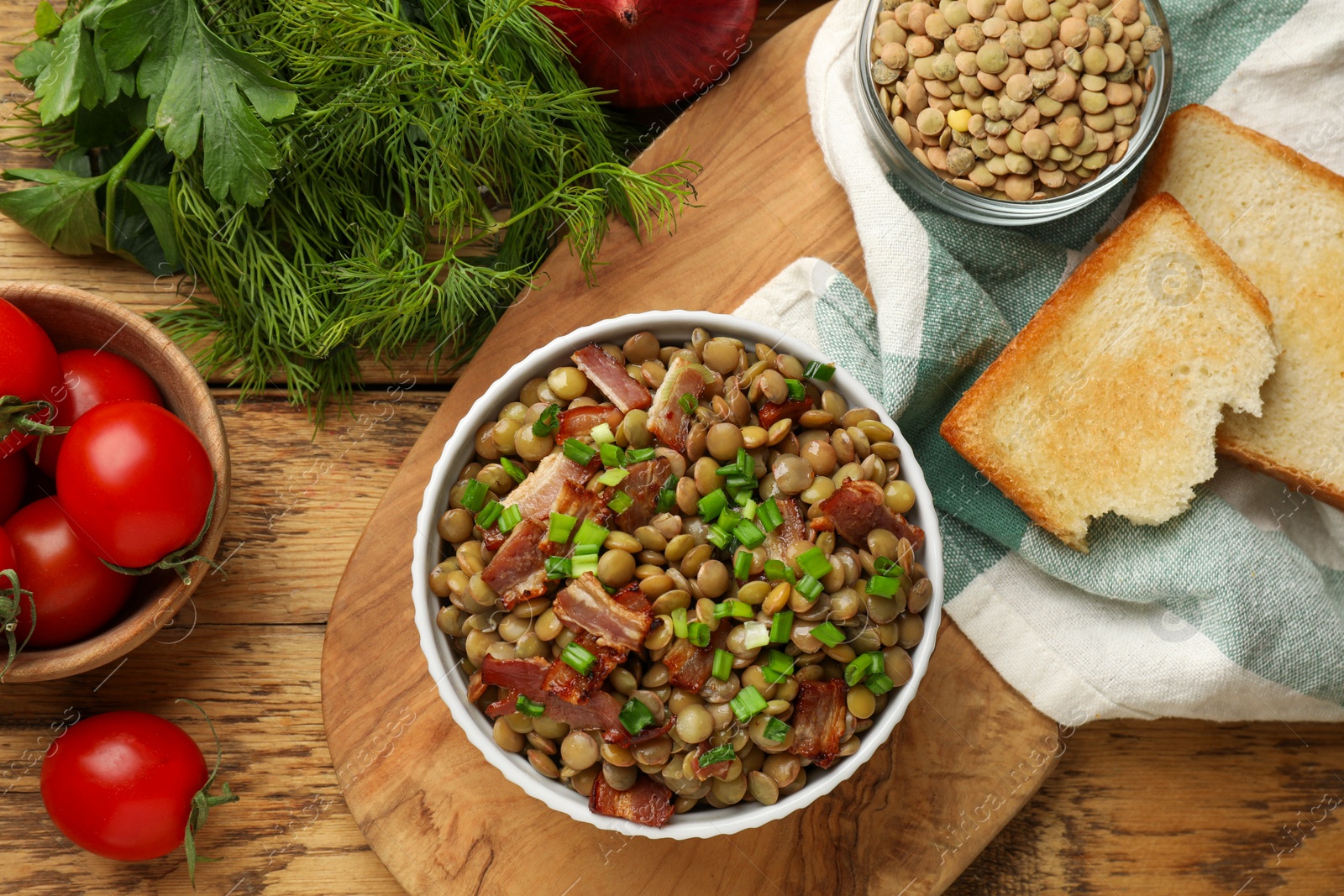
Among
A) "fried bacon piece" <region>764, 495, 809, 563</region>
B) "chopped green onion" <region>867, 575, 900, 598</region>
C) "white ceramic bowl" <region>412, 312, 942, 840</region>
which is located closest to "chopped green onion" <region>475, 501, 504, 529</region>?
"white ceramic bowl" <region>412, 312, 942, 840</region>

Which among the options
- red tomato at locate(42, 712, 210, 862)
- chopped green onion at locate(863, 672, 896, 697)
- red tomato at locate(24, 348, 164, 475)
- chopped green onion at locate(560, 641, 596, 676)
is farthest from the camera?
red tomato at locate(42, 712, 210, 862)

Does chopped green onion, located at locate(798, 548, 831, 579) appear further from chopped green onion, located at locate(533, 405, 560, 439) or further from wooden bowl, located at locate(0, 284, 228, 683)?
wooden bowl, located at locate(0, 284, 228, 683)

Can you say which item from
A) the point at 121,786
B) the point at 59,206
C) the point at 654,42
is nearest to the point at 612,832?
the point at 121,786

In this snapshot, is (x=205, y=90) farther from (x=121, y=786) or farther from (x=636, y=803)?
(x=636, y=803)

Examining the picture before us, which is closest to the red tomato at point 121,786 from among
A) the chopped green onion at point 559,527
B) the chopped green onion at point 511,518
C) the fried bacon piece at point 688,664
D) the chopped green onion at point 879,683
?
the chopped green onion at point 511,518

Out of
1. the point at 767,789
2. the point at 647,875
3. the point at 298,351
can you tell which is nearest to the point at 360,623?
the point at 298,351

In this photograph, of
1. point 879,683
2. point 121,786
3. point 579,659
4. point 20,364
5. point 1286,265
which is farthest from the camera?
point 1286,265

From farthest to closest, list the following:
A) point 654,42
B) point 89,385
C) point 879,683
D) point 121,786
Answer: point 654,42 → point 121,786 → point 89,385 → point 879,683
